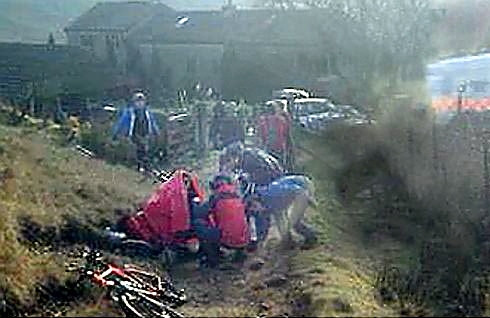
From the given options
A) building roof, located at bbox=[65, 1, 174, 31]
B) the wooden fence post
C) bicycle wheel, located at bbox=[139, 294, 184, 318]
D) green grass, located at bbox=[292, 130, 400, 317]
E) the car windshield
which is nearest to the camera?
green grass, located at bbox=[292, 130, 400, 317]

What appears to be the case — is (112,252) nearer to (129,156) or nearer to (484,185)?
(484,185)

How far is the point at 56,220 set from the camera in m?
11.4

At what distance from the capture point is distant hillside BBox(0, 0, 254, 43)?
65.4 meters

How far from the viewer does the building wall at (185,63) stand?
42281 mm

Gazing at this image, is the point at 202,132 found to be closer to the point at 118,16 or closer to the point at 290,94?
the point at 290,94

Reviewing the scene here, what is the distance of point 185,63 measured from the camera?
149ft

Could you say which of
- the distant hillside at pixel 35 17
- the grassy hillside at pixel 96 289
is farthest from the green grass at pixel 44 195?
the distant hillside at pixel 35 17

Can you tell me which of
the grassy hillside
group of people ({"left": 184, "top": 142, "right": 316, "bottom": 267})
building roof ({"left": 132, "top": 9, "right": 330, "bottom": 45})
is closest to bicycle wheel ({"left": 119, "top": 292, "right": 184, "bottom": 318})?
the grassy hillside

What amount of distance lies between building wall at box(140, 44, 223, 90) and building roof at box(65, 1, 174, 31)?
215 inches

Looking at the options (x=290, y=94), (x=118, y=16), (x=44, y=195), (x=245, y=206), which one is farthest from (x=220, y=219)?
(x=118, y=16)

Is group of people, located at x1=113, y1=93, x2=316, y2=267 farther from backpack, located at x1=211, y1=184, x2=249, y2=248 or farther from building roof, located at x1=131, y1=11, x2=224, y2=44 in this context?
building roof, located at x1=131, y1=11, x2=224, y2=44

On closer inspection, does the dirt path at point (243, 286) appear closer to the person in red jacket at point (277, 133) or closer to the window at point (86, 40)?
the person in red jacket at point (277, 133)

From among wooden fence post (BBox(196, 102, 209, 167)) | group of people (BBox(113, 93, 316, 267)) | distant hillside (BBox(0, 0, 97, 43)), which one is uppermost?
group of people (BBox(113, 93, 316, 267))

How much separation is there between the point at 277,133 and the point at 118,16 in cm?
3980
